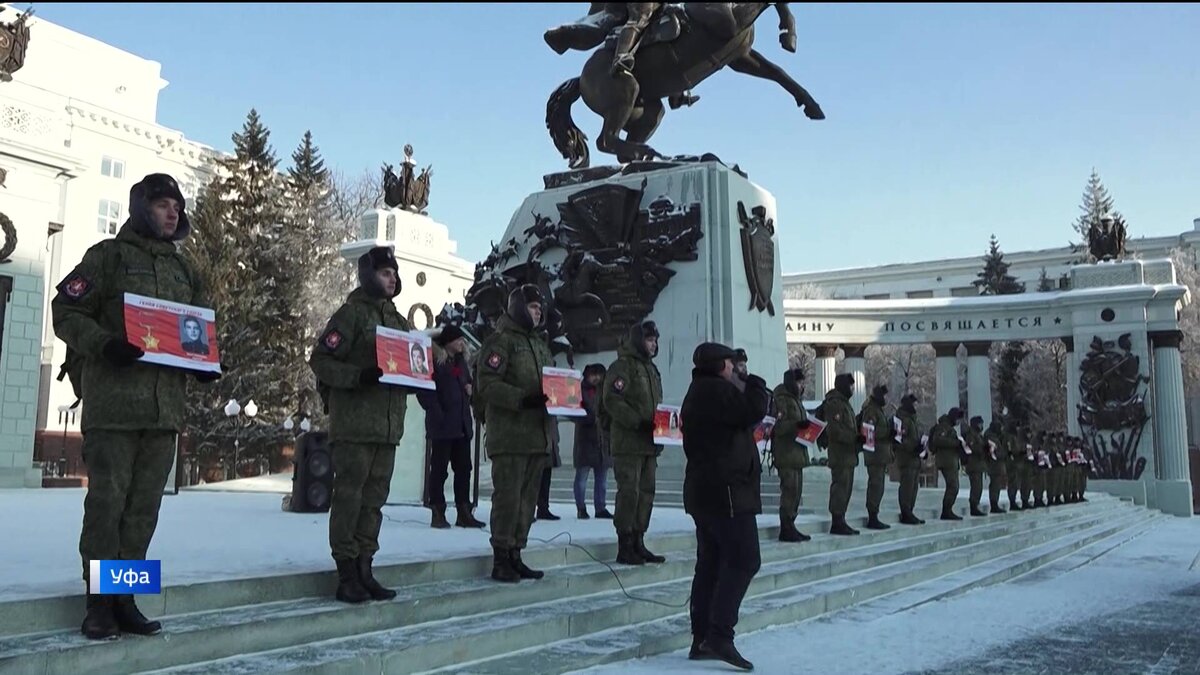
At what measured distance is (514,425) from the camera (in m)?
6.47

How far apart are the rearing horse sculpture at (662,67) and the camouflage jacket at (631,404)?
935 cm

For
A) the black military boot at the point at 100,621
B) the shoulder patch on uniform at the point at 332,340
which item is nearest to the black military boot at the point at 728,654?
the shoulder patch on uniform at the point at 332,340

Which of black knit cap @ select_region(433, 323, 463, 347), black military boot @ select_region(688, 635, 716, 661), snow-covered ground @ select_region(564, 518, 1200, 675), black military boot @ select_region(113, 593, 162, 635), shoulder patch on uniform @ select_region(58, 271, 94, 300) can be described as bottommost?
snow-covered ground @ select_region(564, 518, 1200, 675)

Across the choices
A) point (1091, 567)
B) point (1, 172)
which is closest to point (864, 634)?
point (1091, 567)

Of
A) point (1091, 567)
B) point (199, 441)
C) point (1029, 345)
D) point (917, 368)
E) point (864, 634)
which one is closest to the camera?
point (864, 634)

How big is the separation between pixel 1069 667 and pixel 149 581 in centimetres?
499

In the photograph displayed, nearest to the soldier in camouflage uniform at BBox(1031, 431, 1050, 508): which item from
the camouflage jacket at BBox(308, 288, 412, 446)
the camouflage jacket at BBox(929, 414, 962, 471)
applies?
the camouflage jacket at BBox(929, 414, 962, 471)

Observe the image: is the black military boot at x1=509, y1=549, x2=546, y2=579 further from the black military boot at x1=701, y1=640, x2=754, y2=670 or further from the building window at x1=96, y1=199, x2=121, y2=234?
the building window at x1=96, y1=199, x2=121, y2=234

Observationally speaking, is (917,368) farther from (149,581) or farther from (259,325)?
(149,581)

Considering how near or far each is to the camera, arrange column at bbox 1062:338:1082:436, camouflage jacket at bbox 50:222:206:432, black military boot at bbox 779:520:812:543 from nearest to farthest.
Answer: camouflage jacket at bbox 50:222:206:432
black military boot at bbox 779:520:812:543
column at bbox 1062:338:1082:436

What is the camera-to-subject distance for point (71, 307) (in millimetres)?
4141

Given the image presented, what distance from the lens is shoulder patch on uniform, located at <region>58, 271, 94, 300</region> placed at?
412cm

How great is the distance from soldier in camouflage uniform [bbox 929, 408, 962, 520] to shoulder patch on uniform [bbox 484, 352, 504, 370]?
10.0m

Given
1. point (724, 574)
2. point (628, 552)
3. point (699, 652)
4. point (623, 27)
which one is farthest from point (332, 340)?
point (623, 27)
